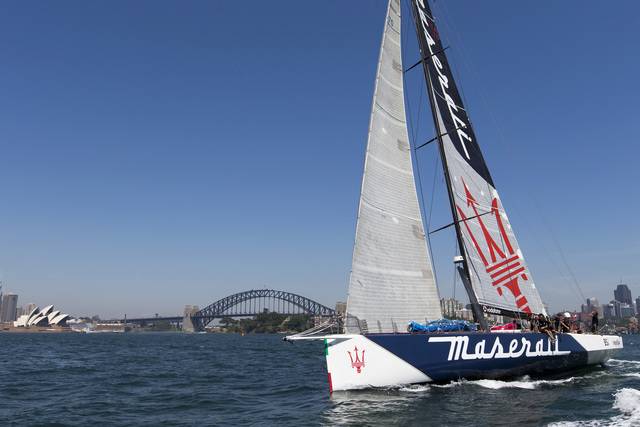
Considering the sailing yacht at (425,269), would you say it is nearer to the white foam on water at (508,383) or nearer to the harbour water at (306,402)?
the white foam on water at (508,383)

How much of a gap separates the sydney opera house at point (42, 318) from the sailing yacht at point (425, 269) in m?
188

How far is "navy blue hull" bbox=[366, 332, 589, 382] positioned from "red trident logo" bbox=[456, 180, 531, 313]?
1854 mm

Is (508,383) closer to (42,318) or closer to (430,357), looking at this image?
(430,357)

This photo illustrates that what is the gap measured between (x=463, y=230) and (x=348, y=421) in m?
8.28

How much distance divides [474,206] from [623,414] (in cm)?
762

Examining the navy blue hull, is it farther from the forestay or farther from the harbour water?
the forestay

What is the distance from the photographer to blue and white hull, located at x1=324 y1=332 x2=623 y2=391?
11.5 metres

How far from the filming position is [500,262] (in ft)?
53.3

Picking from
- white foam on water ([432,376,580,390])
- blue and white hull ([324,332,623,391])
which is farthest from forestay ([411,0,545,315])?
white foam on water ([432,376,580,390])

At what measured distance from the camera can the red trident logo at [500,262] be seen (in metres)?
15.7

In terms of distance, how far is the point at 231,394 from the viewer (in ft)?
42.8

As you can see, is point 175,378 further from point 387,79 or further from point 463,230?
point 387,79

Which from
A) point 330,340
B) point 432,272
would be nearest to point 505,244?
point 432,272

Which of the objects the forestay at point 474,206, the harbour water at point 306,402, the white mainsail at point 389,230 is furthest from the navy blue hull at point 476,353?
the forestay at point 474,206
